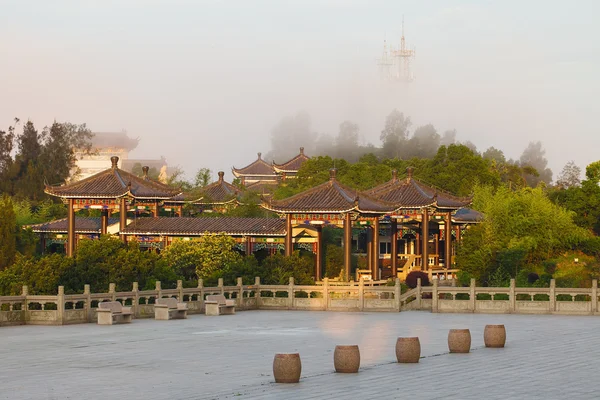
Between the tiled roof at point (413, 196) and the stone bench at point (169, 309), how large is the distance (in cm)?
2261

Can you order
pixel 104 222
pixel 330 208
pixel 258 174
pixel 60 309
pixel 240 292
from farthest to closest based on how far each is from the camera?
pixel 258 174
pixel 104 222
pixel 330 208
pixel 240 292
pixel 60 309

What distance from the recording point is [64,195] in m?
49.1

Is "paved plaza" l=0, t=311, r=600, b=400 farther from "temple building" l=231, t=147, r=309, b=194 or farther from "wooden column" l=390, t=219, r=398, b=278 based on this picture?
"temple building" l=231, t=147, r=309, b=194

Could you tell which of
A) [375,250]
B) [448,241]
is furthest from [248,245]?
[448,241]

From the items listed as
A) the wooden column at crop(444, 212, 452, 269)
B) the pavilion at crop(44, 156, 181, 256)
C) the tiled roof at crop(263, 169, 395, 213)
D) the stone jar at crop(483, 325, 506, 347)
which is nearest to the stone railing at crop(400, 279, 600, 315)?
the stone jar at crop(483, 325, 506, 347)

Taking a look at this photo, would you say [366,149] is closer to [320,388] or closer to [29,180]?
[29,180]

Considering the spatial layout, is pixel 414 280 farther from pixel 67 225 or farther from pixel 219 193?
pixel 219 193

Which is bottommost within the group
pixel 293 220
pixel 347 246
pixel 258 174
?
pixel 347 246

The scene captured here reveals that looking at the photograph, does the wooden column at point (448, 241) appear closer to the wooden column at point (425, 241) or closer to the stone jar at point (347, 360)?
the wooden column at point (425, 241)

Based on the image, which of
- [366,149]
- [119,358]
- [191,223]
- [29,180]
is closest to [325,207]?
[191,223]

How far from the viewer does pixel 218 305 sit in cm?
3172

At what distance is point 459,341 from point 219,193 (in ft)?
152

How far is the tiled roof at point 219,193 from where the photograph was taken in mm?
62219

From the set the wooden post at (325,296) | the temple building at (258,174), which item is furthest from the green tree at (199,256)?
the temple building at (258,174)
